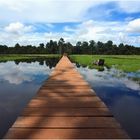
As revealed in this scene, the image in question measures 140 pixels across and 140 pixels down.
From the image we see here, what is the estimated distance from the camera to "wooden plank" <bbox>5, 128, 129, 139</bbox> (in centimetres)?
452

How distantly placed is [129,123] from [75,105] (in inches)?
58.8

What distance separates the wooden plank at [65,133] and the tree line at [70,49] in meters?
79.8

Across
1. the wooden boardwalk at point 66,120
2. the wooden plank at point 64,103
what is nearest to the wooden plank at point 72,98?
the wooden boardwalk at point 66,120

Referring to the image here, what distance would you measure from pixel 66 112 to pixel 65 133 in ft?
4.35

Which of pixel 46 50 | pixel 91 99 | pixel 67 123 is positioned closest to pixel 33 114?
pixel 67 123

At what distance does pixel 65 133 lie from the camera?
4711 mm

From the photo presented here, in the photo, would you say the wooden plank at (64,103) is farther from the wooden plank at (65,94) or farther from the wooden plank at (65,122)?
the wooden plank at (65,122)

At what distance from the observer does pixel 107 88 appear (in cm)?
1245

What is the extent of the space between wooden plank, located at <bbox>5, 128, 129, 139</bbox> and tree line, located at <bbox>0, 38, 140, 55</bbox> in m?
79.8

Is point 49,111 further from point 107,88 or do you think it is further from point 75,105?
point 107,88

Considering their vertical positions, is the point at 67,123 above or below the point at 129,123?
above

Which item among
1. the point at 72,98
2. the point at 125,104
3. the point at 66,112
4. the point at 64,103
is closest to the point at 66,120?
the point at 66,112

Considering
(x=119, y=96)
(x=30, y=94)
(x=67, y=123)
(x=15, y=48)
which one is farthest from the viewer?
(x=15, y=48)

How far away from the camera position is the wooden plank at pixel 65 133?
452 centimetres
